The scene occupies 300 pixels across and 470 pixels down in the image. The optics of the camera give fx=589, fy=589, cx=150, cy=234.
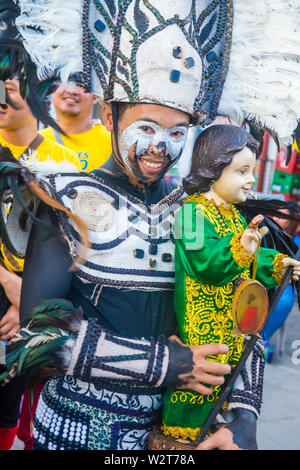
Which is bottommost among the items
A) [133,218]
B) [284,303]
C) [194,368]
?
[284,303]

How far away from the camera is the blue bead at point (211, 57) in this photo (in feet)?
6.09

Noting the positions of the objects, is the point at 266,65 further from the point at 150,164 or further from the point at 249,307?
the point at 249,307

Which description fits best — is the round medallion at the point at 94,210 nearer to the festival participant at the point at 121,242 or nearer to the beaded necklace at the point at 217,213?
the festival participant at the point at 121,242

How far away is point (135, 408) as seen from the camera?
1.81m

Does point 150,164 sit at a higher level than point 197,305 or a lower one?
higher

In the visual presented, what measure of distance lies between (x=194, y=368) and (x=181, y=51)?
0.93 metres

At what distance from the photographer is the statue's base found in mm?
1736

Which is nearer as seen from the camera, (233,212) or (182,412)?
(182,412)

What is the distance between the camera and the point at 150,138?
69.6 inches

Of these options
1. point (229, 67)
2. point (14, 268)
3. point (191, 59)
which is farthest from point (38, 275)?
point (229, 67)

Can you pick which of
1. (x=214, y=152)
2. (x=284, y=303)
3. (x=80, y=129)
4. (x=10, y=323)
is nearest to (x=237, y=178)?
(x=214, y=152)

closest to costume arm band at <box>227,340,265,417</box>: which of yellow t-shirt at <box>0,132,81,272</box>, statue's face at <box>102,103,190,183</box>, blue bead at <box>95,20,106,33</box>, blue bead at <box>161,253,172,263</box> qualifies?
blue bead at <box>161,253,172,263</box>
